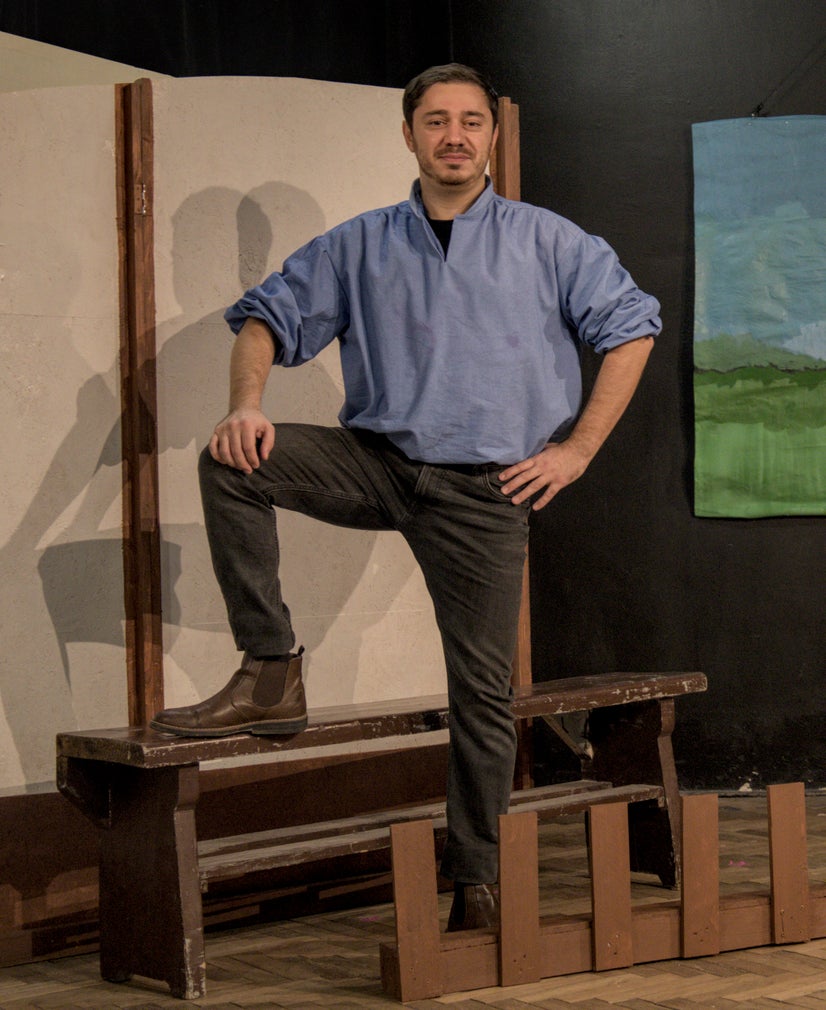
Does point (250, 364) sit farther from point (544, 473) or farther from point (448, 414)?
point (544, 473)

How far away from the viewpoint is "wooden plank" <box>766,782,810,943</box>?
2678 mm

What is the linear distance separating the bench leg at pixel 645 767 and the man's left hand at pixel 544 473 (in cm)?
85

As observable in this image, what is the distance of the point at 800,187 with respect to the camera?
4273 mm

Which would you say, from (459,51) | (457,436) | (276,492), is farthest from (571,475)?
(459,51)

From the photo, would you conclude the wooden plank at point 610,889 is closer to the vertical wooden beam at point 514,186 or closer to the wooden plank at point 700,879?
the wooden plank at point 700,879

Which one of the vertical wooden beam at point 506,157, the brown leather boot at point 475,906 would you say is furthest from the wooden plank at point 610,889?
the vertical wooden beam at point 506,157

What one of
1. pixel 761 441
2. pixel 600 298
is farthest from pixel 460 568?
pixel 761 441

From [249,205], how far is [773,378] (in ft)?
5.97

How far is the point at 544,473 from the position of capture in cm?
271

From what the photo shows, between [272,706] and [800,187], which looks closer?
[272,706]

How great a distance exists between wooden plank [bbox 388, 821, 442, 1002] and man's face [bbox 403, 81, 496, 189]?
1286 mm

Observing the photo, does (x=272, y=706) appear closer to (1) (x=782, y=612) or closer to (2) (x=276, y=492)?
(2) (x=276, y=492)

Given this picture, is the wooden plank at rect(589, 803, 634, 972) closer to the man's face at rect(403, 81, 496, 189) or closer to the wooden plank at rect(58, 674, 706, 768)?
the wooden plank at rect(58, 674, 706, 768)

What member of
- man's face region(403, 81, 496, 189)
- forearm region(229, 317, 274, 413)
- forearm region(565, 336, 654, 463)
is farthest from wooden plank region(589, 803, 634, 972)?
man's face region(403, 81, 496, 189)
